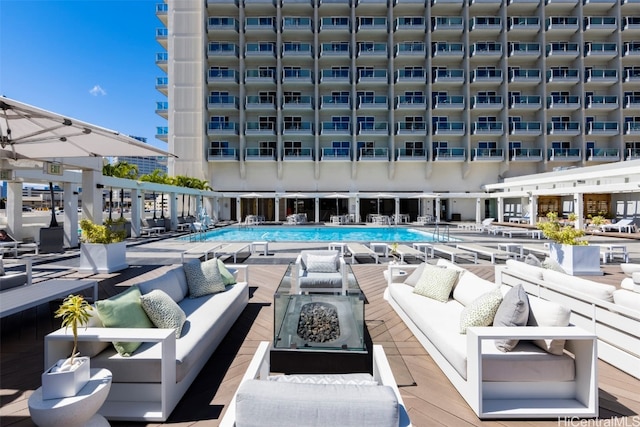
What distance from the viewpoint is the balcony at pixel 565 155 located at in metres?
24.8

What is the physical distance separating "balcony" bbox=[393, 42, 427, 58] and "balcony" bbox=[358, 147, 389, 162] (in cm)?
743

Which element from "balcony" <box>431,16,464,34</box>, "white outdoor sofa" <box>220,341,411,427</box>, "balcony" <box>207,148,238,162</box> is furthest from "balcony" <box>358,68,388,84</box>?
"white outdoor sofa" <box>220,341,411,427</box>

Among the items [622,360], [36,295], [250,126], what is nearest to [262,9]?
[250,126]

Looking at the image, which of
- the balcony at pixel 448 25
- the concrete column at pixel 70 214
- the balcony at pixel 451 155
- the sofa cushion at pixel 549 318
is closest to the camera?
the sofa cushion at pixel 549 318

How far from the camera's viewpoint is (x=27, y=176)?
31.1ft

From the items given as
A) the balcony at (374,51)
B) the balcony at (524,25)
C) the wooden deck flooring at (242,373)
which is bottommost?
the wooden deck flooring at (242,373)

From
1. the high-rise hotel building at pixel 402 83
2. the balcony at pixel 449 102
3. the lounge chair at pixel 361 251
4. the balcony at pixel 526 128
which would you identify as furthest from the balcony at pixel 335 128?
the lounge chair at pixel 361 251

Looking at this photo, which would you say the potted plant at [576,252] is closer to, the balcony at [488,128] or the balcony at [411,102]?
the balcony at [411,102]

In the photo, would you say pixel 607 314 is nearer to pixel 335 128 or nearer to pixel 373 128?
pixel 373 128

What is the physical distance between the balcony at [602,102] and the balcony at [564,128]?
1.69 m

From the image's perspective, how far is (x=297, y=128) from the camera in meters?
25.9

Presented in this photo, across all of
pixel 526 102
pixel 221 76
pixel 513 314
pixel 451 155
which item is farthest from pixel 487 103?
pixel 513 314

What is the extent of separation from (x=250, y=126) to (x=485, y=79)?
18.9 metres

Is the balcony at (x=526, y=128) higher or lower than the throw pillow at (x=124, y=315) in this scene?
higher
